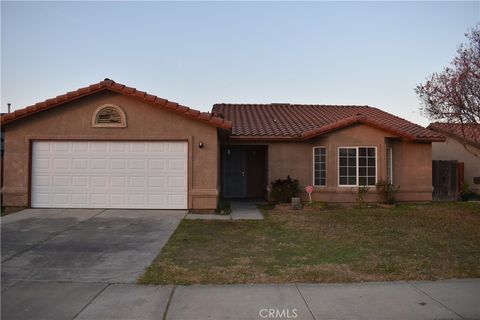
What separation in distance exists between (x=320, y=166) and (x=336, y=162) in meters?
0.70

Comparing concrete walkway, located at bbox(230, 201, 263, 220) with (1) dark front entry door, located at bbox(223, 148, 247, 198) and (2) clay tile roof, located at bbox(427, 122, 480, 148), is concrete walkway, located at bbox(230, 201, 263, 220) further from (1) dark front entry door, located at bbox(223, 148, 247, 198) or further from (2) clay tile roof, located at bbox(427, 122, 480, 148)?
(2) clay tile roof, located at bbox(427, 122, 480, 148)

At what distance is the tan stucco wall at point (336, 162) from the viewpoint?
14.8m

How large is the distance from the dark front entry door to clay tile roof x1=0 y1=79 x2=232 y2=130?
572 centimetres

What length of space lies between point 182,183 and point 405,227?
22.2ft

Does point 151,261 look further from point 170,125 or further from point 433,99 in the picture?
point 433,99

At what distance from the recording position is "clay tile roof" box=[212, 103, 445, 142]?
14719 millimetres

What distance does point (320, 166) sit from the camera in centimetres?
1527

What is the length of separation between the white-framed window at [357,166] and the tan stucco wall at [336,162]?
17 cm

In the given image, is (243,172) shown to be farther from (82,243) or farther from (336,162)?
(82,243)

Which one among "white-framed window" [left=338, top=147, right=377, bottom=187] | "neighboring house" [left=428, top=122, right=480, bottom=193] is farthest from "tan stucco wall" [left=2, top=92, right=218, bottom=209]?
"neighboring house" [left=428, top=122, right=480, bottom=193]

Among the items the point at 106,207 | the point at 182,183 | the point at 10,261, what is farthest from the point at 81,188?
the point at 10,261

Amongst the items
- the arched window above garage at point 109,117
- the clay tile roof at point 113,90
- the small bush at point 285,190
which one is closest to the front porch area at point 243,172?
the small bush at point 285,190

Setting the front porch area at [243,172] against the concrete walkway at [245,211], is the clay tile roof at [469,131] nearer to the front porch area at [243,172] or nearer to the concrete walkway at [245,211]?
the concrete walkway at [245,211]

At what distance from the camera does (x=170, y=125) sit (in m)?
12.5
